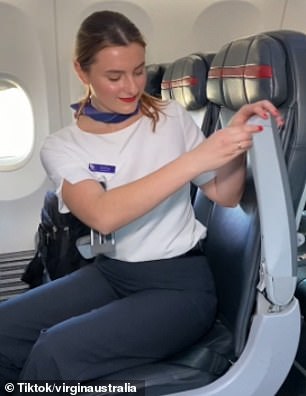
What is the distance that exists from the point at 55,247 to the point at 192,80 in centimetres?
114

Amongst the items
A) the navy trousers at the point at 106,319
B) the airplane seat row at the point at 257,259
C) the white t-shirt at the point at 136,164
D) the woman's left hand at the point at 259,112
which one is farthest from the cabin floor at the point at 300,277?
the woman's left hand at the point at 259,112

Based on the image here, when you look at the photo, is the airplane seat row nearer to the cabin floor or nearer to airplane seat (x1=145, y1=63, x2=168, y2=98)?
the cabin floor

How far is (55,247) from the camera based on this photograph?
8.05ft

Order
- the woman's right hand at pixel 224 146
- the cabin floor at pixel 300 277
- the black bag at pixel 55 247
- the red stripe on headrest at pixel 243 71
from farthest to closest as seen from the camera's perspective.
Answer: the black bag at pixel 55 247, the cabin floor at pixel 300 277, the red stripe on headrest at pixel 243 71, the woman's right hand at pixel 224 146

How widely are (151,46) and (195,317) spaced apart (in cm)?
275

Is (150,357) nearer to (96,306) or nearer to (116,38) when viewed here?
(96,306)

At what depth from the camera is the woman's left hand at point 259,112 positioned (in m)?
1.13

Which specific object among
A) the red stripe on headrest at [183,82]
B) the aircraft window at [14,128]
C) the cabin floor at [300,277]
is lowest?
the cabin floor at [300,277]

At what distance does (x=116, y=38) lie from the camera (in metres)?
1.22

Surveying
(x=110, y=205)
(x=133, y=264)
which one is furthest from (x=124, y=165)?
(x=133, y=264)

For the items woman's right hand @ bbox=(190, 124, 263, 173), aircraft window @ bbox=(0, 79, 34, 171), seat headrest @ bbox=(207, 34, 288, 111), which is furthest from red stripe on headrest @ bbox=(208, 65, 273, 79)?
aircraft window @ bbox=(0, 79, 34, 171)

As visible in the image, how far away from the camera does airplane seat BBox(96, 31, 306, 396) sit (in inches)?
42.2

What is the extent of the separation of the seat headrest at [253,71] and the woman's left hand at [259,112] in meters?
0.12

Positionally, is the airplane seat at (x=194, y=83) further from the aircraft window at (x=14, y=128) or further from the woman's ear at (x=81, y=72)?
the aircraft window at (x=14, y=128)
